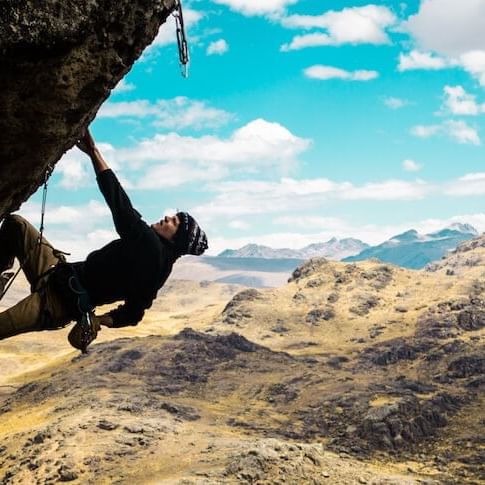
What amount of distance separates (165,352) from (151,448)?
144 feet

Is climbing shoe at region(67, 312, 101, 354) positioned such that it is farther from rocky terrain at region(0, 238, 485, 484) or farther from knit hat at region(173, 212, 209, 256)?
Result: rocky terrain at region(0, 238, 485, 484)

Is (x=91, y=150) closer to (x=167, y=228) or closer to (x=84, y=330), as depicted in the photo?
(x=167, y=228)

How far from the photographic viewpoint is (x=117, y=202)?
8078 mm

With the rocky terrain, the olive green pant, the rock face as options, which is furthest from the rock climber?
the rocky terrain

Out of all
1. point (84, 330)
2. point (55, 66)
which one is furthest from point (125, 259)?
point (55, 66)

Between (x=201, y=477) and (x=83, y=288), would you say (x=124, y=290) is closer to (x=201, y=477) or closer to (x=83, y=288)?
(x=83, y=288)

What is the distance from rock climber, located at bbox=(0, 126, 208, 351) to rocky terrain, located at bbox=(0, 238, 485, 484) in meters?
25.9

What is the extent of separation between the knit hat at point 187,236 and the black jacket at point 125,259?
173 mm

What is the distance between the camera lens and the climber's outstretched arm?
27.2 feet

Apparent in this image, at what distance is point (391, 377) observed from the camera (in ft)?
253

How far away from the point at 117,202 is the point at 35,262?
197cm

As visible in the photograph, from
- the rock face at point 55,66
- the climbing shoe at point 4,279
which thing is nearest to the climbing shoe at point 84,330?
the climbing shoe at point 4,279

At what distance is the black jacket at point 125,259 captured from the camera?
813cm

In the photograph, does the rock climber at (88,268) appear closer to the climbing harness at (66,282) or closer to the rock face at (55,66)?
the climbing harness at (66,282)
